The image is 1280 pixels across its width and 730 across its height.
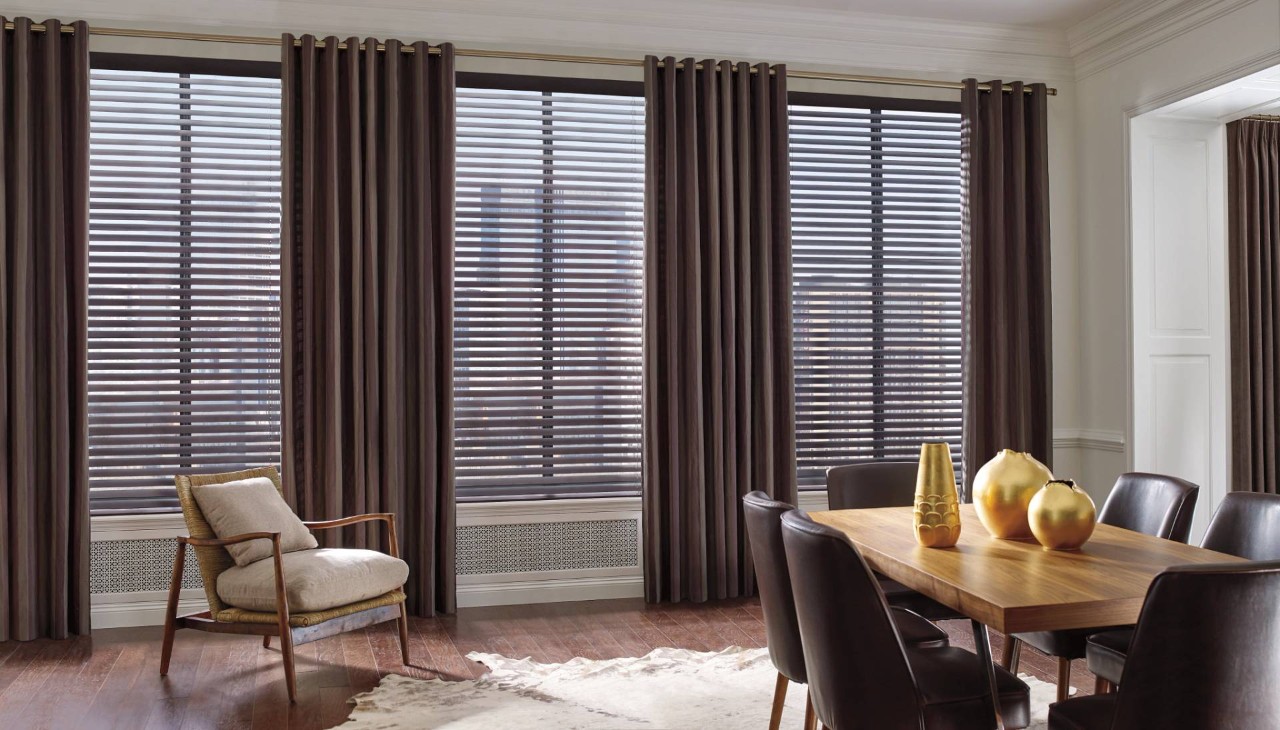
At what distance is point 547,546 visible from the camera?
191 inches

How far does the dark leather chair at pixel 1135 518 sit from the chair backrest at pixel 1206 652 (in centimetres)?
91

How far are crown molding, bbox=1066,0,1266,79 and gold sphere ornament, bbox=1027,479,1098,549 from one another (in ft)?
9.80

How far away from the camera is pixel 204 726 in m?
3.17

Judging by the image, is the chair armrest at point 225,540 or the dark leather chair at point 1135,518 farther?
the chair armrest at point 225,540

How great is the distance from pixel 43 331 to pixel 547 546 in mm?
2416

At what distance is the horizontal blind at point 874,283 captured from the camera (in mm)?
5152

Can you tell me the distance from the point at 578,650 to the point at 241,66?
9.81 feet

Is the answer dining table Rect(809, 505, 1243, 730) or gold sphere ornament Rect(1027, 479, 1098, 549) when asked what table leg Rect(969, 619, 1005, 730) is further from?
gold sphere ornament Rect(1027, 479, 1098, 549)

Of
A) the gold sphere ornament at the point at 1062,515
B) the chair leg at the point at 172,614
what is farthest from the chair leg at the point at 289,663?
the gold sphere ornament at the point at 1062,515

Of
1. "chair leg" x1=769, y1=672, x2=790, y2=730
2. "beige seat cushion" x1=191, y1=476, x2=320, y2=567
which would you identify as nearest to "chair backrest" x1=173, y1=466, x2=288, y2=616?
"beige seat cushion" x1=191, y1=476, x2=320, y2=567

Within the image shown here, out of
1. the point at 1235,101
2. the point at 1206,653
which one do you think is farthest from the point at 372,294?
the point at 1235,101

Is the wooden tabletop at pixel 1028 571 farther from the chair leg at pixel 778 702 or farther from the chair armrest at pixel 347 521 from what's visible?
the chair armrest at pixel 347 521

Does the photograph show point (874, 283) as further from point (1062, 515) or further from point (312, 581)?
point (312, 581)

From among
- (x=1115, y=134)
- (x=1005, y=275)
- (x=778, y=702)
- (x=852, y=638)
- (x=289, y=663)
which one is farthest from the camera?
(x=1005, y=275)
